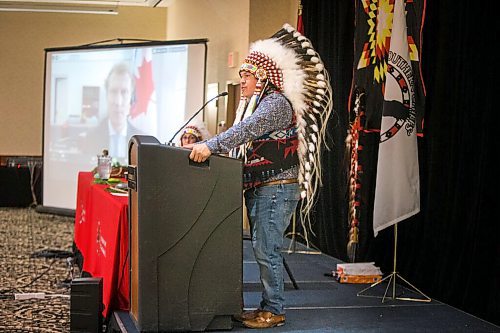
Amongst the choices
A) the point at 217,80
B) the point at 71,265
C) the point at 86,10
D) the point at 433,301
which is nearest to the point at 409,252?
the point at 433,301

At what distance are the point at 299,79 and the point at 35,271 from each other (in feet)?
11.0

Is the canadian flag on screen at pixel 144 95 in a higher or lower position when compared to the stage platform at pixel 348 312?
higher

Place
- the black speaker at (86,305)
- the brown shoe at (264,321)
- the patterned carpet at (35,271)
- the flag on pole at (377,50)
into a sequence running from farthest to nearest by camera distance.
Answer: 1. the patterned carpet at (35,271)
2. the flag on pole at (377,50)
3. the black speaker at (86,305)
4. the brown shoe at (264,321)

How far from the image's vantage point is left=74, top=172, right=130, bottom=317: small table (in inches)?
157

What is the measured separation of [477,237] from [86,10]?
24.6 feet

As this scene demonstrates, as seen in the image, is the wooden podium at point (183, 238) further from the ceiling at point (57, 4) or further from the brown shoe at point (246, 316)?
the ceiling at point (57, 4)

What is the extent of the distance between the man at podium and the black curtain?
41.2 inches

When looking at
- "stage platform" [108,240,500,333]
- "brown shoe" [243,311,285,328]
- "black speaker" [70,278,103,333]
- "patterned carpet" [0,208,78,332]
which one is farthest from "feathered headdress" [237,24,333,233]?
"patterned carpet" [0,208,78,332]

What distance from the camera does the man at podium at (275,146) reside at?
3643 millimetres

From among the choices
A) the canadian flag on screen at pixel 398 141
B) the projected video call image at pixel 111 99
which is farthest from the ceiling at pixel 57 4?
the canadian flag on screen at pixel 398 141

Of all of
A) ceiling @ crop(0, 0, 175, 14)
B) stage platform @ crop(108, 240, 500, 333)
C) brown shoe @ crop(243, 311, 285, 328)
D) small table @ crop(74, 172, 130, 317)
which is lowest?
stage platform @ crop(108, 240, 500, 333)

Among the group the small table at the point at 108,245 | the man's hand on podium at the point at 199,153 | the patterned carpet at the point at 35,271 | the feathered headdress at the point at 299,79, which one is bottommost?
the patterned carpet at the point at 35,271

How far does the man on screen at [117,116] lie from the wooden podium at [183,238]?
19.5 feet

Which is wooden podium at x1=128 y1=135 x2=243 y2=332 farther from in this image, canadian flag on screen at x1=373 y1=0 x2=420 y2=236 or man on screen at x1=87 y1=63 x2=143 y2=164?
man on screen at x1=87 y1=63 x2=143 y2=164
